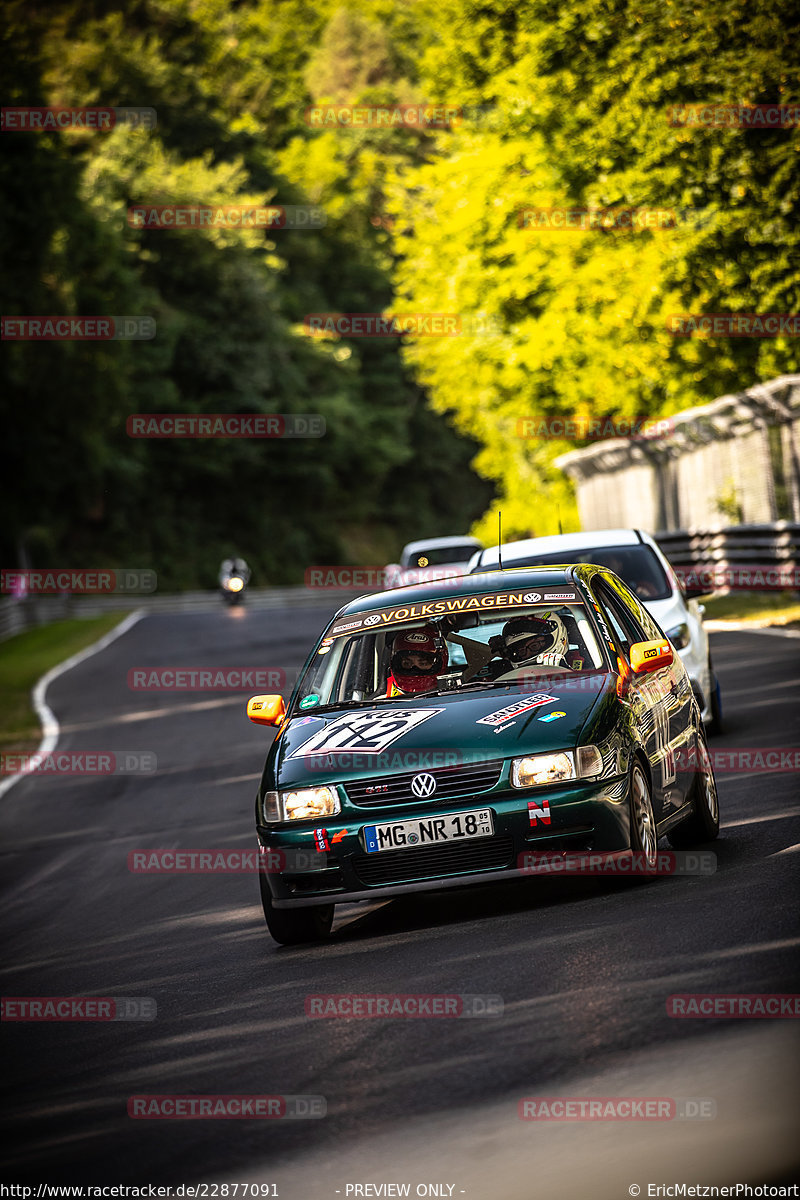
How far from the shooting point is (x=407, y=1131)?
4.91 meters

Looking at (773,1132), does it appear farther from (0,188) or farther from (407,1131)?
(0,188)

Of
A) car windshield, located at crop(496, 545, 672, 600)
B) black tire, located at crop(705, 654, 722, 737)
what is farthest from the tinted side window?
car windshield, located at crop(496, 545, 672, 600)

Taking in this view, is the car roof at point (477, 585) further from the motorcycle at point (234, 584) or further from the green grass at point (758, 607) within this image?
the motorcycle at point (234, 584)

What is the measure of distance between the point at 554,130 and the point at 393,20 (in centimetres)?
7412

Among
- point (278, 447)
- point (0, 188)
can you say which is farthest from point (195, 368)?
point (0, 188)

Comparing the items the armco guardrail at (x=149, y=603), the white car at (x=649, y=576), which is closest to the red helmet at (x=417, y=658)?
the white car at (x=649, y=576)

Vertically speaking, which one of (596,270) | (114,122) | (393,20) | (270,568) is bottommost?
(270,568)

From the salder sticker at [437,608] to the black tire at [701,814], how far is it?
1.26m


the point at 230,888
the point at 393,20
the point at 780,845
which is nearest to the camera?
the point at 780,845

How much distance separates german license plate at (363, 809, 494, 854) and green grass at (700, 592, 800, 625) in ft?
54.2

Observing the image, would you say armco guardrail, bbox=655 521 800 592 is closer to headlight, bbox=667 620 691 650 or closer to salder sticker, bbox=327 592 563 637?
headlight, bbox=667 620 691 650

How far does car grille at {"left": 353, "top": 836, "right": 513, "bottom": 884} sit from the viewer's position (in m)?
7.41

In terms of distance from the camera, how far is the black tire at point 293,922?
7945 millimetres

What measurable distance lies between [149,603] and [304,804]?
60399 millimetres
